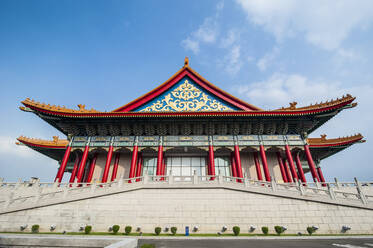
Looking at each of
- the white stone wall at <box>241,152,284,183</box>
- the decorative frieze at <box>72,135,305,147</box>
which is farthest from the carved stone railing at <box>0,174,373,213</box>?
the white stone wall at <box>241,152,284,183</box>

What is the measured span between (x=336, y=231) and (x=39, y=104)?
20419 mm

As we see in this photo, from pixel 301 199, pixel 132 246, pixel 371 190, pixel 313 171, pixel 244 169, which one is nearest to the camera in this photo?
pixel 132 246

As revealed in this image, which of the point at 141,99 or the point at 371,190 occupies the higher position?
the point at 141,99

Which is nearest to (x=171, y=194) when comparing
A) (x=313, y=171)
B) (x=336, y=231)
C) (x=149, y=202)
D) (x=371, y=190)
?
(x=149, y=202)

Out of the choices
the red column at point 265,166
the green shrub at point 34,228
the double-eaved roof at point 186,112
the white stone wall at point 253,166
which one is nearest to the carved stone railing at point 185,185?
the green shrub at point 34,228

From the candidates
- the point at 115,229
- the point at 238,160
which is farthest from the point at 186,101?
the point at 115,229

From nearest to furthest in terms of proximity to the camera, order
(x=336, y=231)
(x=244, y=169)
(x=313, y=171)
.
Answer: (x=336, y=231) → (x=313, y=171) → (x=244, y=169)

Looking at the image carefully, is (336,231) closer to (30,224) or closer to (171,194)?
(171,194)

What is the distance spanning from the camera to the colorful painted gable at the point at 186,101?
16.5m

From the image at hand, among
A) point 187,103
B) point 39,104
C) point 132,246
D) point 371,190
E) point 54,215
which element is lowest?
point 132,246

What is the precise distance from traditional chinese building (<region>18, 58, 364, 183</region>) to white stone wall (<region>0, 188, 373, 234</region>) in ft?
13.5

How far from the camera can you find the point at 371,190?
10.9 metres

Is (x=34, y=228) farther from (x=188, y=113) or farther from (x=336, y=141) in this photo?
(x=336, y=141)

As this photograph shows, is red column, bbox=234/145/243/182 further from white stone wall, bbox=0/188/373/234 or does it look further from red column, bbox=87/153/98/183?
red column, bbox=87/153/98/183
